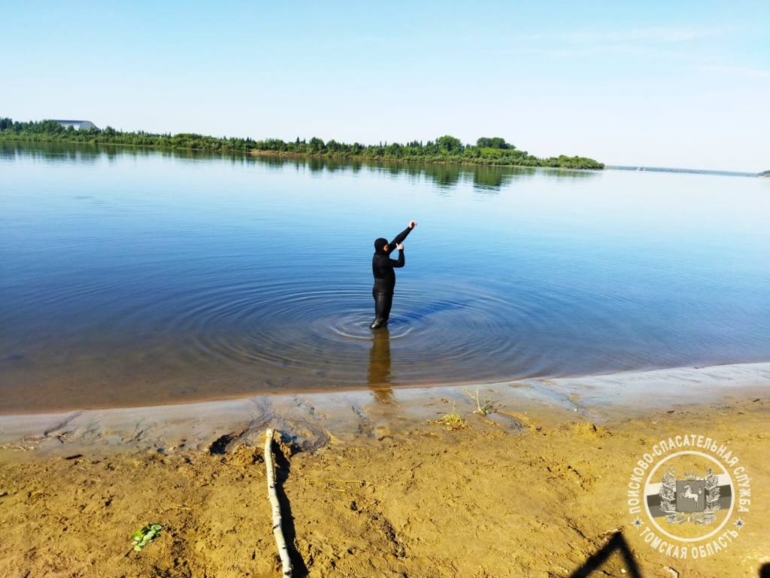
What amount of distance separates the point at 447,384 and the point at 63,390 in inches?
272

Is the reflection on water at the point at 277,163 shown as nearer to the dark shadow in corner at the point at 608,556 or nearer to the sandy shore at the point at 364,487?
the sandy shore at the point at 364,487

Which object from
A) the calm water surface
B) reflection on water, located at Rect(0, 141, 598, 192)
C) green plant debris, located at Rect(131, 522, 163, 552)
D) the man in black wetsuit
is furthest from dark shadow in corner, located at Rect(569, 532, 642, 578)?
reflection on water, located at Rect(0, 141, 598, 192)

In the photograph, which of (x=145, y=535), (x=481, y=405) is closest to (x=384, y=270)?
(x=481, y=405)

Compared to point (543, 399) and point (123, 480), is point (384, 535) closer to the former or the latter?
point (123, 480)

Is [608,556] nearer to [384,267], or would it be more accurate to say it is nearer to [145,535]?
[145,535]

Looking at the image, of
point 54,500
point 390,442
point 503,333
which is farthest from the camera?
point 503,333

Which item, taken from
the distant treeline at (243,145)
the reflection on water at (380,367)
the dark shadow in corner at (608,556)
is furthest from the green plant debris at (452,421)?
the distant treeline at (243,145)

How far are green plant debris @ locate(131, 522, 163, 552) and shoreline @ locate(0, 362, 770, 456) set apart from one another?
1.75 meters

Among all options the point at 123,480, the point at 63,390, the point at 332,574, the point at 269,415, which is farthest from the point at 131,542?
the point at 63,390

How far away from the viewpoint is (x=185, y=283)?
50.7 feet

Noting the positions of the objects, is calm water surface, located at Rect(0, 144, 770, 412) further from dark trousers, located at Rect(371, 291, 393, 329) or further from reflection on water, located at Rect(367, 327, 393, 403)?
dark trousers, located at Rect(371, 291, 393, 329)

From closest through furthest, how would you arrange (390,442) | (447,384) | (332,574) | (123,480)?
(332,574) → (123,480) → (390,442) → (447,384)

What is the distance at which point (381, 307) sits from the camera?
11.9m

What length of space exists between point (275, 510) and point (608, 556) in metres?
3.18
